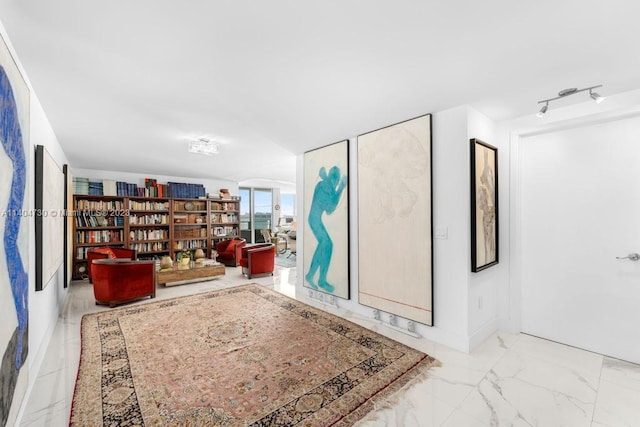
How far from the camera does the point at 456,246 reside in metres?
2.71

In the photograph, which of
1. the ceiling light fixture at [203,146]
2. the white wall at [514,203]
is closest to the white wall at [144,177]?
the ceiling light fixture at [203,146]

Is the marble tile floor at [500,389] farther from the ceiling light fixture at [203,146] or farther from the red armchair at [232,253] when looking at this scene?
the red armchair at [232,253]

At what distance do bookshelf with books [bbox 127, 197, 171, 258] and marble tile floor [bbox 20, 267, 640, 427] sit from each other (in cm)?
395

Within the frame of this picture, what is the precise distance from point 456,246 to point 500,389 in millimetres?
1178

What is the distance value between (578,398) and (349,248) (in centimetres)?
243

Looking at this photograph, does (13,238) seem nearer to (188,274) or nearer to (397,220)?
(397,220)

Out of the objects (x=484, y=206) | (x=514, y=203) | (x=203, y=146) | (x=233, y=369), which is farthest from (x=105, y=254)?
(x=514, y=203)

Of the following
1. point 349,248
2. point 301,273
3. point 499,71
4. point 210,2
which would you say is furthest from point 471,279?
point 210,2

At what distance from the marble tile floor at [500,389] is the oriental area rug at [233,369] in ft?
0.45

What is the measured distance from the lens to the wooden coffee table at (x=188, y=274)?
499 centimetres

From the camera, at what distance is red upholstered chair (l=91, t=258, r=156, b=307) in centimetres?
388

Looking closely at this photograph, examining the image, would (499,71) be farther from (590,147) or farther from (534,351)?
(534,351)

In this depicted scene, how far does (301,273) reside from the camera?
4.57m

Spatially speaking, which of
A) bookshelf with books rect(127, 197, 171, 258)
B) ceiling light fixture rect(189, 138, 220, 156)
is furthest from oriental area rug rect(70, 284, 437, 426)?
bookshelf with books rect(127, 197, 171, 258)
